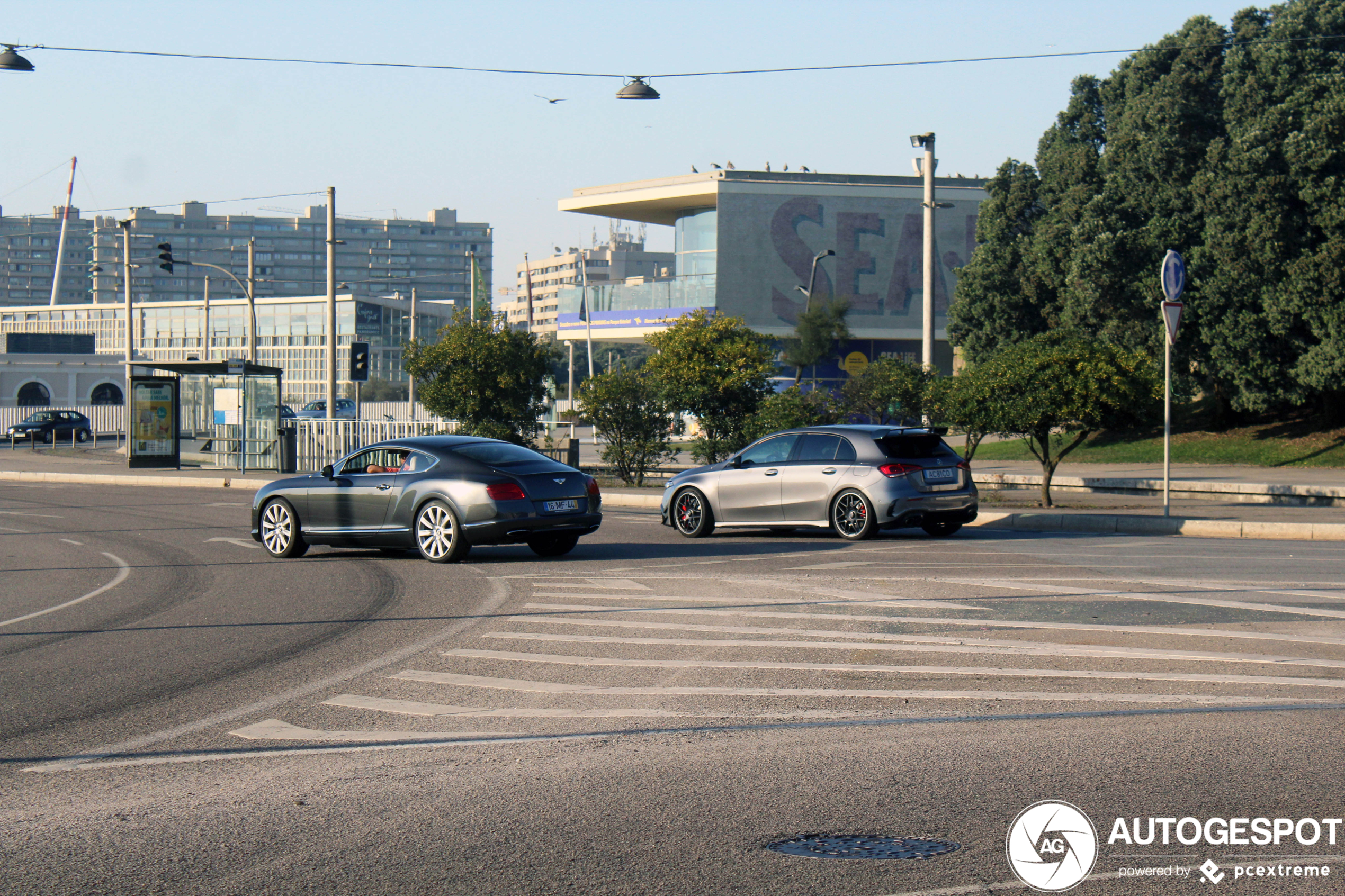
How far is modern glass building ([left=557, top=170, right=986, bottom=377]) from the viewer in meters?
60.8

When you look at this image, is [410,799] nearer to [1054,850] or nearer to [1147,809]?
[1054,850]

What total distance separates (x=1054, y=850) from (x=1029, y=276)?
3905 cm

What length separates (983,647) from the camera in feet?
29.6

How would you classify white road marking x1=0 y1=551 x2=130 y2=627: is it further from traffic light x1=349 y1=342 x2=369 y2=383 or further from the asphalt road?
traffic light x1=349 y1=342 x2=369 y2=383

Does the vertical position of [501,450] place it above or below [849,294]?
below

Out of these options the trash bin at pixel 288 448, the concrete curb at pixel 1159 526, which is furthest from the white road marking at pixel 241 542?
the trash bin at pixel 288 448

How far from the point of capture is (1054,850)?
479cm

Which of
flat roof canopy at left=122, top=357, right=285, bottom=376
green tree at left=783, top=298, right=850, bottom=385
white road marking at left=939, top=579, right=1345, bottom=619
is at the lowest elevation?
white road marking at left=939, top=579, right=1345, bottom=619

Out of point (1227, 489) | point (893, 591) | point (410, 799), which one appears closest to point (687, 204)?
point (1227, 489)

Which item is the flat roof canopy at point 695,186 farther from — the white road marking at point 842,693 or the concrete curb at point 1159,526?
the white road marking at point 842,693

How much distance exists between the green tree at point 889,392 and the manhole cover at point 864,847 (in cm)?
2008

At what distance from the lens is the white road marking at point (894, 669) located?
25.7 ft

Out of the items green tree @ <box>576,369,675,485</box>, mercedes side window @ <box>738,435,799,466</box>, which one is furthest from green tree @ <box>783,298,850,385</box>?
mercedes side window @ <box>738,435,799,466</box>

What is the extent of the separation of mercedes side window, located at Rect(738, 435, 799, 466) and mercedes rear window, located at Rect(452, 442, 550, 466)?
3224 millimetres
